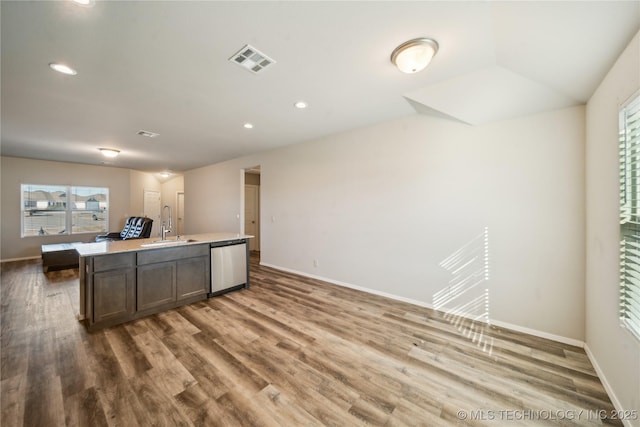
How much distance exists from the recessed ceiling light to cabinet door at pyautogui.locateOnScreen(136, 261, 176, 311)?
2094 millimetres

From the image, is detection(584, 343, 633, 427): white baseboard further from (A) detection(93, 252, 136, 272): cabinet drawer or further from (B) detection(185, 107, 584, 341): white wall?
(A) detection(93, 252, 136, 272): cabinet drawer

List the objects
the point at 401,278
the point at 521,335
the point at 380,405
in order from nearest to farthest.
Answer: the point at 380,405 → the point at 521,335 → the point at 401,278

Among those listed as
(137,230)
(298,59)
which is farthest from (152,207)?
(298,59)

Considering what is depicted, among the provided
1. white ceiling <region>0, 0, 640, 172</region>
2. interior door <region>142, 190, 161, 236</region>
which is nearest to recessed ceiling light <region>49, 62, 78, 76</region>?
white ceiling <region>0, 0, 640, 172</region>

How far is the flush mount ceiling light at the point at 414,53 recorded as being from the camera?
1.77m

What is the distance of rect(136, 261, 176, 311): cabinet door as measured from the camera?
2.81 m

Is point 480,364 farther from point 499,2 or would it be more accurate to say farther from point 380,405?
point 499,2

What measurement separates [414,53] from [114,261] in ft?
12.1

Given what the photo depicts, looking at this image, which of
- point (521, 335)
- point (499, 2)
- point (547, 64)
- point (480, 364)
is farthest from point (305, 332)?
point (547, 64)

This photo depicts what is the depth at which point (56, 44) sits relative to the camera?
1.79 m

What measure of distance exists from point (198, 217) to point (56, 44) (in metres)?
6.07

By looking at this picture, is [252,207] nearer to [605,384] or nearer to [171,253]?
[171,253]

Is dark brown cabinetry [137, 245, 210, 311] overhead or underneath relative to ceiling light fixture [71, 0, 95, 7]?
underneath

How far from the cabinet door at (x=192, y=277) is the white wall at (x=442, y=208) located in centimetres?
178
